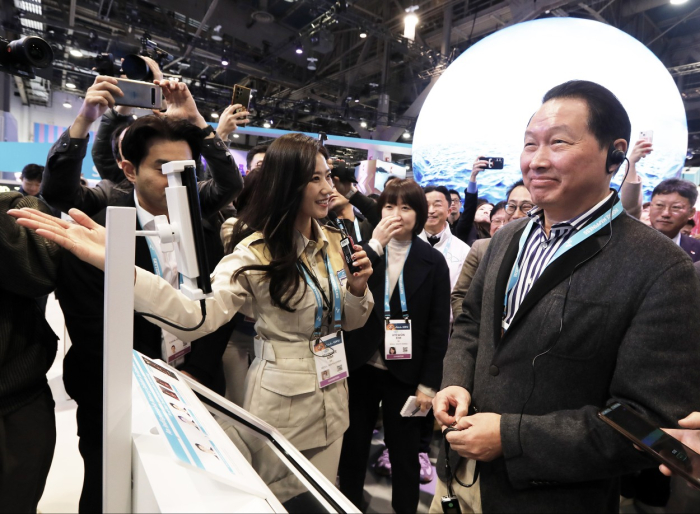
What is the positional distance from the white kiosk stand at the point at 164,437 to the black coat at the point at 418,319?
4.72 ft

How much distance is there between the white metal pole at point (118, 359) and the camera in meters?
0.64

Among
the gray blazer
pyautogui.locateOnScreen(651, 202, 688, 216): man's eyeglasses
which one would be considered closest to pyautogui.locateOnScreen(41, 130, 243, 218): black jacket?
the gray blazer

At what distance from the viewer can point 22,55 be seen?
5.16ft

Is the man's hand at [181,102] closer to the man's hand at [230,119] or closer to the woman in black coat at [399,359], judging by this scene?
the man's hand at [230,119]

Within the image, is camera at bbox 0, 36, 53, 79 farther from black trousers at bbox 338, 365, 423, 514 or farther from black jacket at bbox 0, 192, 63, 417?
black trousers at bbox 338, 365, 423, 514

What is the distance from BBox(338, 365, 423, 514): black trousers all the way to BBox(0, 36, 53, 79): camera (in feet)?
6.77

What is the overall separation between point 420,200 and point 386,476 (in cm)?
185

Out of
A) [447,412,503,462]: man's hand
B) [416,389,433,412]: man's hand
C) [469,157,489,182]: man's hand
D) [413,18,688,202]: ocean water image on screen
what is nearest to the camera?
[447,412,503,462]: man's hand

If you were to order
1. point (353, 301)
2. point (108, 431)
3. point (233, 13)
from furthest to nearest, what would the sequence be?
point (233, 13)
point (353, 301)
point (108, 431)

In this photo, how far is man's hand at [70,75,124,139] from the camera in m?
1.64

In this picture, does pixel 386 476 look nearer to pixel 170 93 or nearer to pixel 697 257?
pixel 170 93

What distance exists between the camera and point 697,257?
3.22m

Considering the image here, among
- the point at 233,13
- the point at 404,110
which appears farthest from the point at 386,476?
the point at 404,110

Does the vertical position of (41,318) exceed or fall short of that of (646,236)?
it falls short
